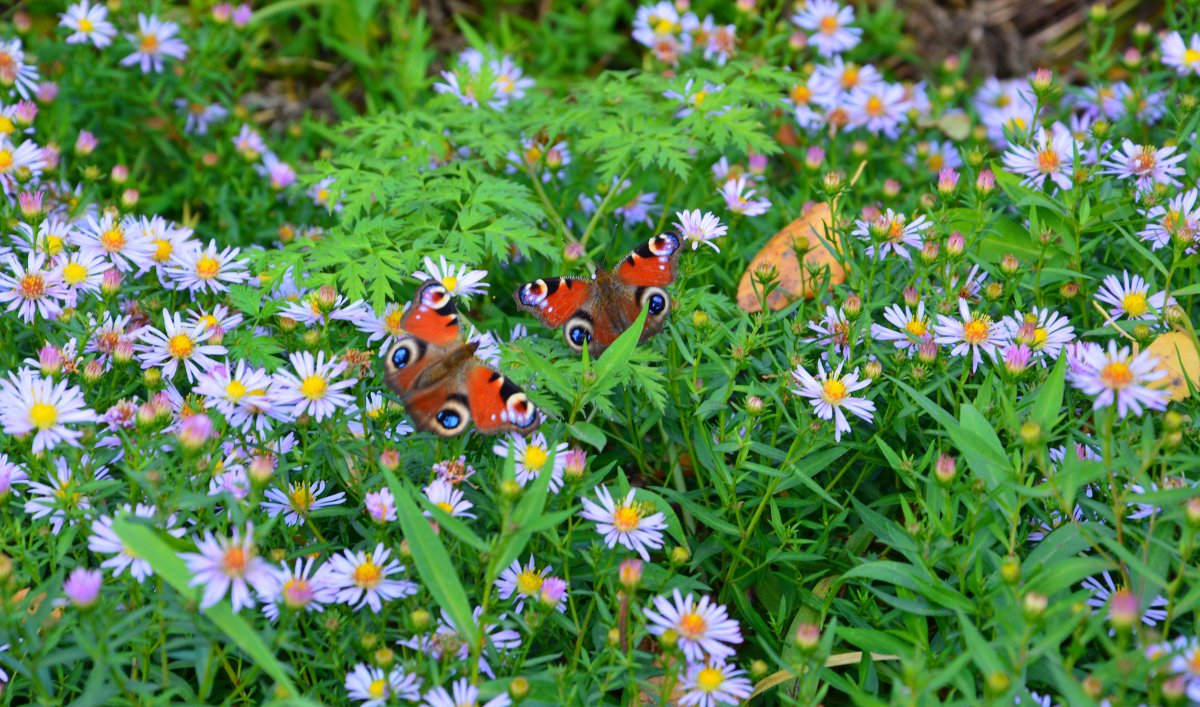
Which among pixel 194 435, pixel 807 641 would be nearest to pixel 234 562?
pixel 194 435

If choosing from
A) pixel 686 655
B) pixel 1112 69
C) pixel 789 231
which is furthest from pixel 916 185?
pixel 686 655

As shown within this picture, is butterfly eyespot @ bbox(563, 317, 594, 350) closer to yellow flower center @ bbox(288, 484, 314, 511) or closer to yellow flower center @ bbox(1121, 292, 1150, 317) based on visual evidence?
yellow flower center @ bbox(288, 484, 314, 511)

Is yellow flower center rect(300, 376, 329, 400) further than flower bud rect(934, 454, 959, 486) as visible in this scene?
Yes

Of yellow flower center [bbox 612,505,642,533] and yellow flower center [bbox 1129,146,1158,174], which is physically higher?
yellow flower center [bbox 1129,146,1158,174]

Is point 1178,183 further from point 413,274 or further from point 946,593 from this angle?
point 413,274

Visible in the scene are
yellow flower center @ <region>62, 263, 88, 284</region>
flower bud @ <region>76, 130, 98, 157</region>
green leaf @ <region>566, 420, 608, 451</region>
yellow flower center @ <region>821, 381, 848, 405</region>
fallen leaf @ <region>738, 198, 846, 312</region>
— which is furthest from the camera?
flower bud @ <region>76, 130, 98, 157</region>

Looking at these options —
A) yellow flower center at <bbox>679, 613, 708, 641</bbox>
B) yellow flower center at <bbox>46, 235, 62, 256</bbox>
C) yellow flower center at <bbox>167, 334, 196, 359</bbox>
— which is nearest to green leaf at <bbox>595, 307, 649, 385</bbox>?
yellow flower center at <bbox>679, 613, 708, 641</bbox>
